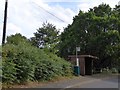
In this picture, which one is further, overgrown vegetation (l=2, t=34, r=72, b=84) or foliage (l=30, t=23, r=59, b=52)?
foliage (l=30, t=23, r=59, b=52)

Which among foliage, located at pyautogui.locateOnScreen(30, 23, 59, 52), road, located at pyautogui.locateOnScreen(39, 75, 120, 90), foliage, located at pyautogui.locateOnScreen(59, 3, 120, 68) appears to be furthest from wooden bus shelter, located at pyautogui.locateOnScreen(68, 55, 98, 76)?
foliage, located at pyautogui.locateOnScreen(30, 23, 59, 52)

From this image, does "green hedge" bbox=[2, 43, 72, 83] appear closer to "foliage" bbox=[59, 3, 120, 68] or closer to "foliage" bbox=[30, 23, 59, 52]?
"foliage" bbox=[59, 3, 120, 68]

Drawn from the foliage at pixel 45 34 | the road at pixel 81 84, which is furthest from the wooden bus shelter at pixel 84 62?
the foliage at pixel 45 34

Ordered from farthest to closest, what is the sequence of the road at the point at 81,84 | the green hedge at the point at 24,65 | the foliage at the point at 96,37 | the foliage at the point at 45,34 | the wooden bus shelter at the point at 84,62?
the foliage at the point at 45,34 < the foliage at the point at 96,37 < the wooden bus shelter at the point at 84,62 < the road at the point at 81,84 < the green hedge at the point at 24,65

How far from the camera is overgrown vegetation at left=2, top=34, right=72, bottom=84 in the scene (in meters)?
17.7

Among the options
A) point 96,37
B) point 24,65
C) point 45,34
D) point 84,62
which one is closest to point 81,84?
point 24,65

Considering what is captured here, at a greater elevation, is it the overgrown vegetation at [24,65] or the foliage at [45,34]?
the foliage at [45,34]

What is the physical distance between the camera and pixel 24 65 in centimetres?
1966

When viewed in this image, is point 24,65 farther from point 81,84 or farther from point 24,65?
point 81,84

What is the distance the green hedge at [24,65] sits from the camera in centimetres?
1766

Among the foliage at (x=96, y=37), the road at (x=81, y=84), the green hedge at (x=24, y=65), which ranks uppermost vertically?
the foliage at (x=96, y=37)

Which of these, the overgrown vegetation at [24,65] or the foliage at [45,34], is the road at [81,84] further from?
the foliage at [45,34]

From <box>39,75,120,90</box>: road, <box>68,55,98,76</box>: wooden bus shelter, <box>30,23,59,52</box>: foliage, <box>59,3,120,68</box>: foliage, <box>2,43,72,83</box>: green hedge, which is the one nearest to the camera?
<box>2,43,72,83</box>: green hedge

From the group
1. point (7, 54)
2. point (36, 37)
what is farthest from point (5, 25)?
point (36, 37)
